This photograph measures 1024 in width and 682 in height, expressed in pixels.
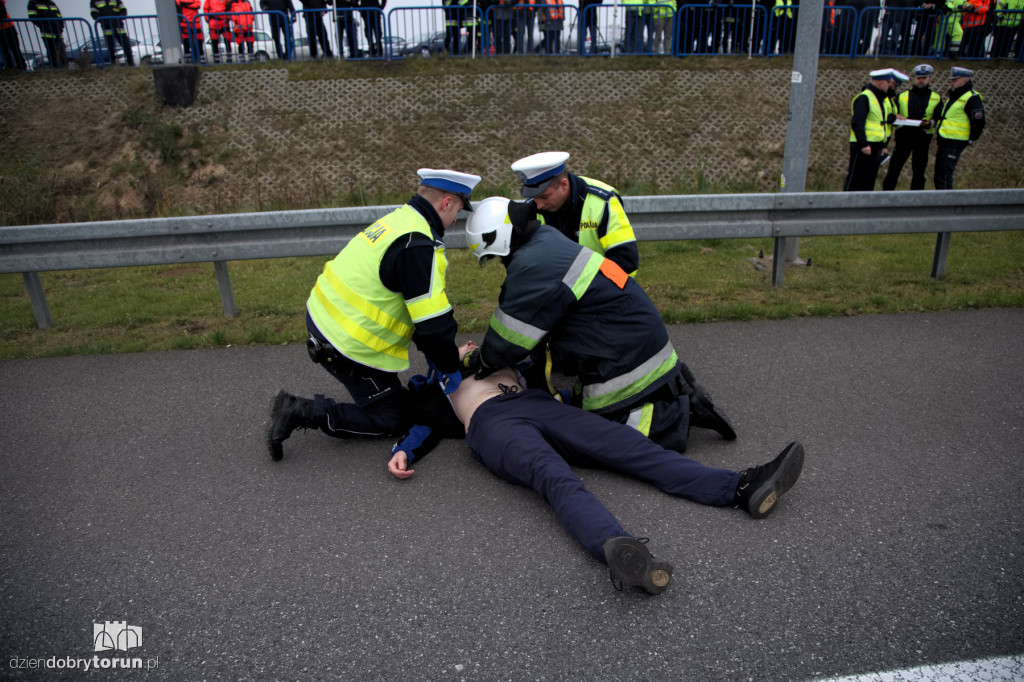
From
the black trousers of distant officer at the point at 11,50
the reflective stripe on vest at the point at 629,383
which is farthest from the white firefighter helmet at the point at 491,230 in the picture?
the black trousers of distant officer at the point at 11,50

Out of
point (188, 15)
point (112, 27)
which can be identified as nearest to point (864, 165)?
point (188, 15)

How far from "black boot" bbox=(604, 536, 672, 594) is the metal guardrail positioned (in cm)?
393

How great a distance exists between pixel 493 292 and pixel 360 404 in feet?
9.58

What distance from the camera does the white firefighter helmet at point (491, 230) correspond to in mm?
3812

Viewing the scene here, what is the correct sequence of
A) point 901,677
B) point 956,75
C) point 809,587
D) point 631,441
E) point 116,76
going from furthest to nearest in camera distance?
point 116,76 < point 956,75 < point 631,441 < point 809,587 < point 901,677

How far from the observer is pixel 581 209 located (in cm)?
480

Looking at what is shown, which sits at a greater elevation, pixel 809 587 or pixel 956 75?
pixel 956 75

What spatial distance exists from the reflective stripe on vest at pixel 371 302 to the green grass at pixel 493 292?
199cm

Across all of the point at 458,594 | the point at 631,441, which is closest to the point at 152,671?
the point at 458,594

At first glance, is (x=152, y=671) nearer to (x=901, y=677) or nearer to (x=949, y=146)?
(x=901, y=677)

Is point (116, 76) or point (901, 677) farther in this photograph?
point (116, 76)

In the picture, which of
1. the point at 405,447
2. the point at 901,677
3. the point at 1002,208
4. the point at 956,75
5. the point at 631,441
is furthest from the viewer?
the point at 956,75

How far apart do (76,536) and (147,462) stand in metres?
0.71

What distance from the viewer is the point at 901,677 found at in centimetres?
221
